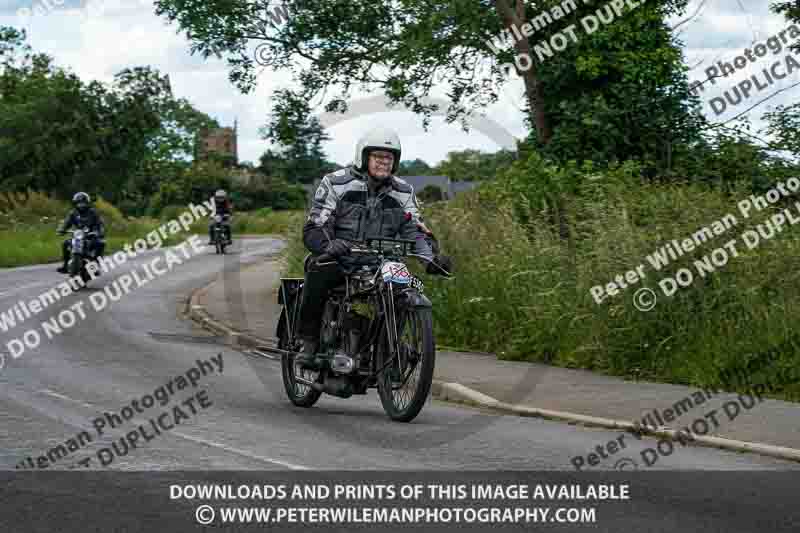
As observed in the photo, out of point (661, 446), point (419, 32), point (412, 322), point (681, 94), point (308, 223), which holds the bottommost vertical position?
point (661, 446)

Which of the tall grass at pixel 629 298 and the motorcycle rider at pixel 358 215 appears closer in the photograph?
the motorcycle rider at pixel 358 215

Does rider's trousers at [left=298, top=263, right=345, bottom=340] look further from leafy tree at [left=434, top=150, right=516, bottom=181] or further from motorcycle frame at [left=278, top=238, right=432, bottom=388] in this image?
leafy tree at [left=434, top=150, right=516, bottom=181]

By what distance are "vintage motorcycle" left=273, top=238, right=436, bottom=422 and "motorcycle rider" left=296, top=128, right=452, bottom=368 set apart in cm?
12

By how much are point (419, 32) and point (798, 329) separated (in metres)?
10.2

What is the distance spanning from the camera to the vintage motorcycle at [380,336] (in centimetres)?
891

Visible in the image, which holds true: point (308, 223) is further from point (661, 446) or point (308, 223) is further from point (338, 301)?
point (661, 446)

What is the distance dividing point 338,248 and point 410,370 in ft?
3.50

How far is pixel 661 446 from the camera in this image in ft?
27.8

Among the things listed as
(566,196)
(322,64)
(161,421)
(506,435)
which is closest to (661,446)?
(506,435)

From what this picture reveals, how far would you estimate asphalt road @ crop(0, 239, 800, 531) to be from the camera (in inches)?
301

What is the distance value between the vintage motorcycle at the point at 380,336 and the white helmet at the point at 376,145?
0.64m

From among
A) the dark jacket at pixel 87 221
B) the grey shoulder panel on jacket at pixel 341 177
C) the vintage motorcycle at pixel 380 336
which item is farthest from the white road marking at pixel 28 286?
the grey shoulder panel on jacket at pixel 341 177

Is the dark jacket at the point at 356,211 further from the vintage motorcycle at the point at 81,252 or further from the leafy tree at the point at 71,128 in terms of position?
the leafy tree at the point at 71,128

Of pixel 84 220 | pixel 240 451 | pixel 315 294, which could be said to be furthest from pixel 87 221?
pixel 240 451
